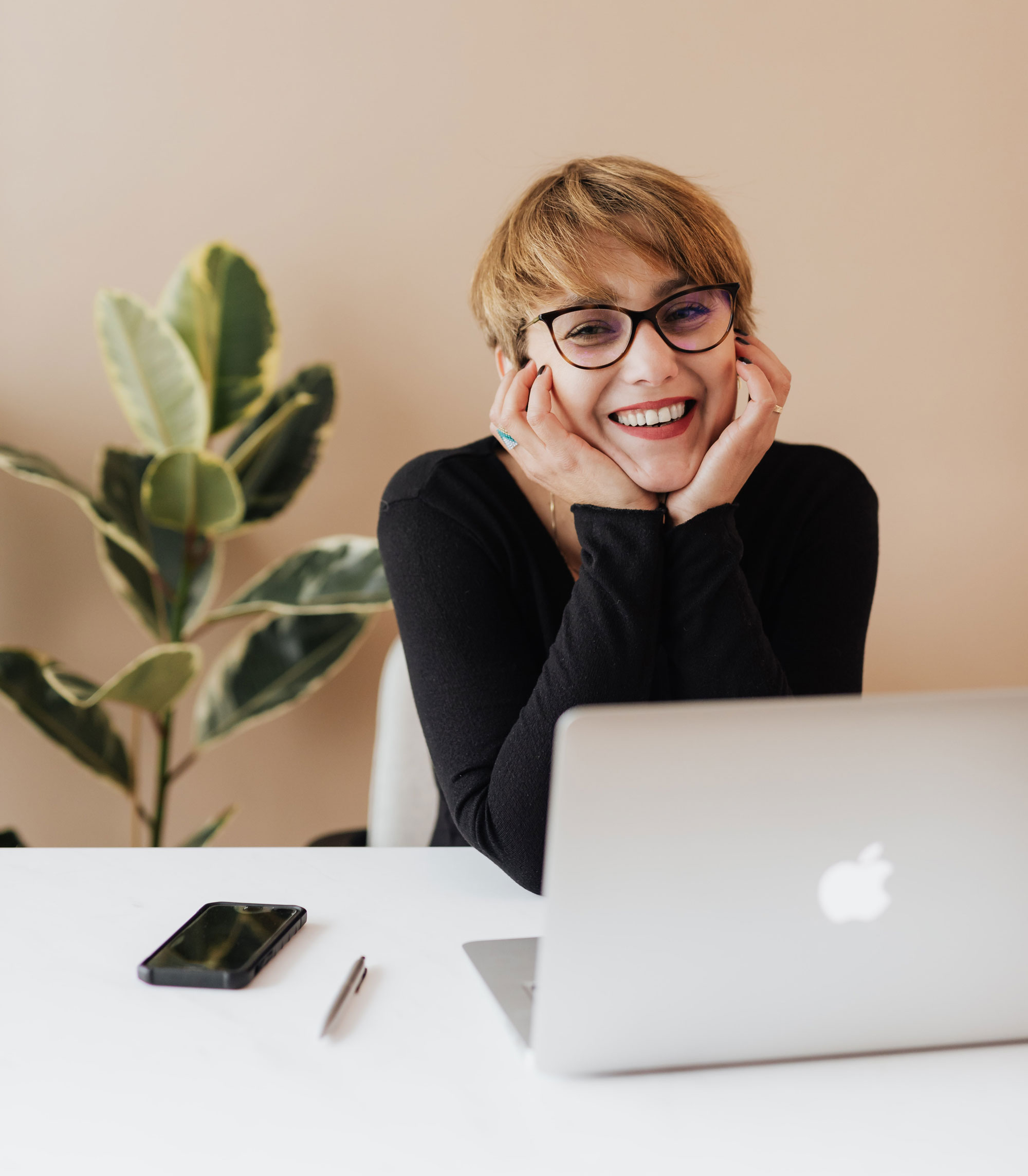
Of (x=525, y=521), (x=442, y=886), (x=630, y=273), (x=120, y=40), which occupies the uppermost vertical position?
(x=120, y=40)

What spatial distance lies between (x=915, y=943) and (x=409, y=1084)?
0.32 metres

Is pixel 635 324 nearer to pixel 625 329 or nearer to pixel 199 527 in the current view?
pixel 625 329

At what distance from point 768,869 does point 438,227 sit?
5.59ft

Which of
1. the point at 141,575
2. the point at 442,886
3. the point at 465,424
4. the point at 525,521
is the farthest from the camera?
the point at 465,424

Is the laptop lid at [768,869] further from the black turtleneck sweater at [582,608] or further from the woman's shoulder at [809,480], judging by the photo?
the woman's shoulder at [809,480]

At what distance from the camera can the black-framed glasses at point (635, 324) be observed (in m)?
1.10

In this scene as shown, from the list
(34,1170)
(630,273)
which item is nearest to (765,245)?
(630,273)

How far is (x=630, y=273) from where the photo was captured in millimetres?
1101

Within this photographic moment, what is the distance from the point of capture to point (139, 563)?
1822mm

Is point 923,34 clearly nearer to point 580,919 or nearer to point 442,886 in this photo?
point 442,886

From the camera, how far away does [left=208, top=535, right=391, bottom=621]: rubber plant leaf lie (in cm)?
168

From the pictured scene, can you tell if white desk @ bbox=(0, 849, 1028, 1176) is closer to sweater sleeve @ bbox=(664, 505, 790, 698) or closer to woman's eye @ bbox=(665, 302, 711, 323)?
sweater sleeve @ bbox=(664, 505, 790, 698)

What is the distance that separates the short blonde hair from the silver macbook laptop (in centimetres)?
68

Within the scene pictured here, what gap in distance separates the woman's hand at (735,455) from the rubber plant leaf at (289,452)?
87 cm
